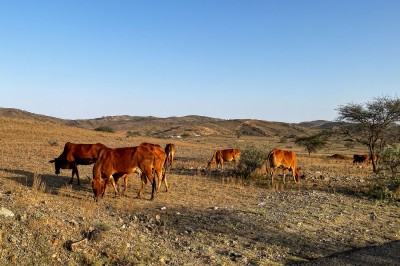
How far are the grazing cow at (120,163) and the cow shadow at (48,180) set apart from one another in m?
1.46

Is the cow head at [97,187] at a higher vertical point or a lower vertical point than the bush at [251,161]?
lower

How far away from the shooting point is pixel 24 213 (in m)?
7.80

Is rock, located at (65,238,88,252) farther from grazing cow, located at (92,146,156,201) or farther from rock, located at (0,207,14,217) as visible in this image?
grazing cow, located at (92,146,156,201)

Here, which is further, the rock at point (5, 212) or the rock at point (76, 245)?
the rock at point (5, 212)

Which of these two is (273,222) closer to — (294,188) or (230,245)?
(230,245)

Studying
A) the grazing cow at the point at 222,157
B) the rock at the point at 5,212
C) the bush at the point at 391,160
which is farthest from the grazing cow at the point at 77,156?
the bush at the point at 391,160

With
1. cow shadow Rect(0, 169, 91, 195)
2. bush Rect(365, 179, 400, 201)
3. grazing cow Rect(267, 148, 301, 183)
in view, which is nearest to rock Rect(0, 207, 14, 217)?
cow shadow Rect(0, 169, 91, 195)

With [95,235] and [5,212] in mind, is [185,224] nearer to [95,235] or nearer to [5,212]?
[95,235]

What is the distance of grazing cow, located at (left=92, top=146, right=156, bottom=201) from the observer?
11.7 metres

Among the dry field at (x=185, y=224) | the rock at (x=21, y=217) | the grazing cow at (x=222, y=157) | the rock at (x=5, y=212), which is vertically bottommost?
the dry field at (x=185, y=224)

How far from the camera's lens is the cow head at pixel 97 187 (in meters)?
11.1

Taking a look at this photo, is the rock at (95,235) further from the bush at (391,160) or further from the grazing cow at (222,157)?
the grazing cow at (222,157)

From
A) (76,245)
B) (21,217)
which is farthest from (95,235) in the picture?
(21,217)

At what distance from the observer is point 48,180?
13.9 metres
